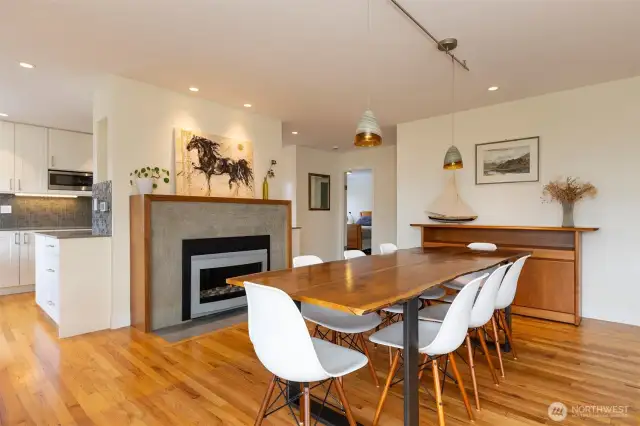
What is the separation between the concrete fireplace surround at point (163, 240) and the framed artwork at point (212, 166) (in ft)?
0.97

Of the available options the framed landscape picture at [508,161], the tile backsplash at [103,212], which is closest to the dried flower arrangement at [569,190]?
the framed landscape picture at [508,161]

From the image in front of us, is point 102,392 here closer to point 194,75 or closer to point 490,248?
point 194,75

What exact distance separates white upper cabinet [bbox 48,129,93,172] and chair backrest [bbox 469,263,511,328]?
6043 millimetres

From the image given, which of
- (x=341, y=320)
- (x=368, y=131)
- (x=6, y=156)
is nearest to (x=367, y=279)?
(x=341, y=320)

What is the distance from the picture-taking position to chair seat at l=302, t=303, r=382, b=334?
2082 mm

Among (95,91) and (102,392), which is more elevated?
(95,91)

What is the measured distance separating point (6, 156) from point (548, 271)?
7.17 m

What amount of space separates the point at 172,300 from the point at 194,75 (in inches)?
89.8

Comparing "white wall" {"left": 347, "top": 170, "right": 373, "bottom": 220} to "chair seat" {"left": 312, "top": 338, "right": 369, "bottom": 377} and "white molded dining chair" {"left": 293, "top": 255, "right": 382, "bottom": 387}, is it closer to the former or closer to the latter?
"white molded dining chair" {"left": 293, "top": 255, "right": 382, "bottom": 387}

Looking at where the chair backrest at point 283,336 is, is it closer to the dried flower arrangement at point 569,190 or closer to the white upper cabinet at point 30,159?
the dried flower arrangement at point 569,190

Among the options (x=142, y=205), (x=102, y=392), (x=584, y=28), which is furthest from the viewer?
(x=142, y=205)

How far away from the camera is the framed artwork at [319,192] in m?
7.28

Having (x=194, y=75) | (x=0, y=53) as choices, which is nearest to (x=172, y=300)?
(x=194, y=75)

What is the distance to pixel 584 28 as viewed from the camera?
8.53ft
